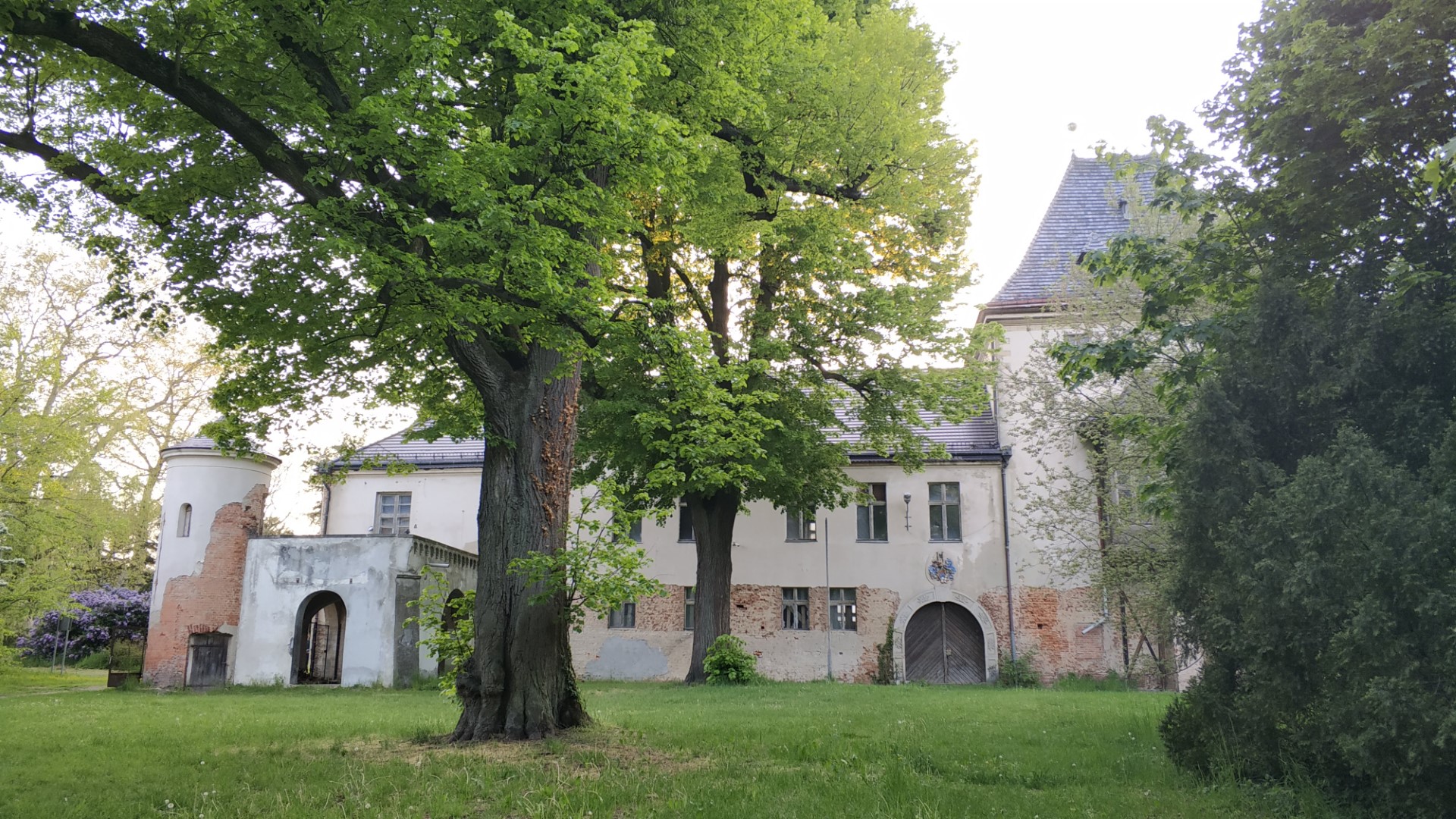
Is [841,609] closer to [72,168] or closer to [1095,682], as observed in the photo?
[1095,682]

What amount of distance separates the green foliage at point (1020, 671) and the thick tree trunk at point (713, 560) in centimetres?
788

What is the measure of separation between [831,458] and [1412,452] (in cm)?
1414

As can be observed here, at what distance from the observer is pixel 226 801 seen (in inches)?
248

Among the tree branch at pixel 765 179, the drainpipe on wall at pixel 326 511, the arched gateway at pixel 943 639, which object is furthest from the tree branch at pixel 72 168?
the drainpipe on wall at pixel 326 511

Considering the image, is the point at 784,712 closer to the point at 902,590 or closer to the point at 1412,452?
the point at 1412,452

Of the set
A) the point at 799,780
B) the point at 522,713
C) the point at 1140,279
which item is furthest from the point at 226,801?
the point at 1140,279

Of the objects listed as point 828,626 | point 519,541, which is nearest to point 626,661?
point 828,626

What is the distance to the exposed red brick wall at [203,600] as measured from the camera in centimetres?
2341

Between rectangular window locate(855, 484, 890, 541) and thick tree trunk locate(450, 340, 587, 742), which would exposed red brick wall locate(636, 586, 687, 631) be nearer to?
rectangular window locate(855, 484, 890, 541)

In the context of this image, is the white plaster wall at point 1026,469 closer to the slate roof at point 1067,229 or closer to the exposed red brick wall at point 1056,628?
the exposed red brick wall at point 1056,628

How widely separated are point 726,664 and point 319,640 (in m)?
18.2

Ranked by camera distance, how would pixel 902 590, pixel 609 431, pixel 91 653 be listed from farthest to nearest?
pixel 91 653, pixel 902 590, pixel 609 431

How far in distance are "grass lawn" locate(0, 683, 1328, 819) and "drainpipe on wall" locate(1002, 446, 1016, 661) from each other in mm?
11892

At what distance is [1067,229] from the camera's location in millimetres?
28172
